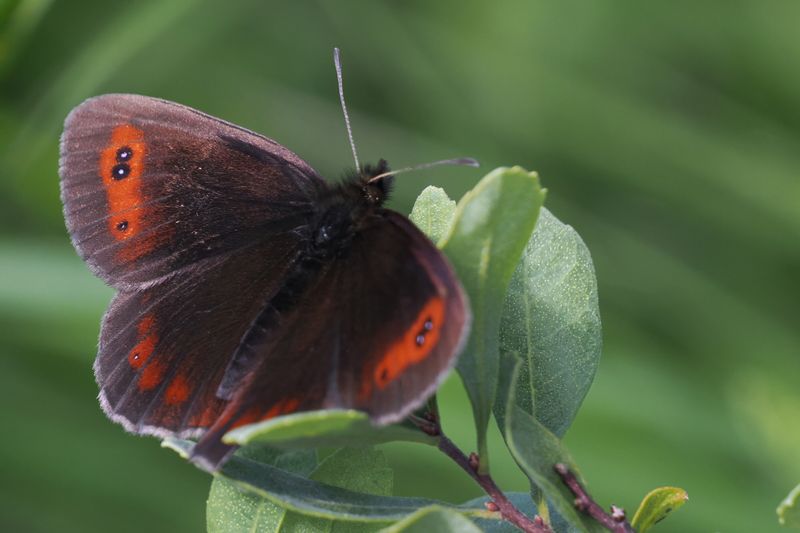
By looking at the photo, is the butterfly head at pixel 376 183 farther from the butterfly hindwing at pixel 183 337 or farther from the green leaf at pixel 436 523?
the green leaf at pixel 436 523

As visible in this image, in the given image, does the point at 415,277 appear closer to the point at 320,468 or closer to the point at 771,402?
the point at 320,468

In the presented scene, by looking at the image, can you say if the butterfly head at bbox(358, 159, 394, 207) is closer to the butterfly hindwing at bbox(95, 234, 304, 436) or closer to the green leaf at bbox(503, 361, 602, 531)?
the butterfly hindwing at bbox(95, 234, 304, 436)

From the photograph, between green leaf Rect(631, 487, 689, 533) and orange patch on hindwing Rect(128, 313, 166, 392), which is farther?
orange patch on hindwing Rect(128, 313, 166, 392)

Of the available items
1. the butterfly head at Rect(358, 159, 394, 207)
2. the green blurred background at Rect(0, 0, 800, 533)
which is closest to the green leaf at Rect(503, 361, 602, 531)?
the butterfly head at Rect(358, 159, 394, 207)

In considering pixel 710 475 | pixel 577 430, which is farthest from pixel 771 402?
pixel 577 430

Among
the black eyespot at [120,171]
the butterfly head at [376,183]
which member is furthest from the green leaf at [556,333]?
the black eyespot at [120,171]

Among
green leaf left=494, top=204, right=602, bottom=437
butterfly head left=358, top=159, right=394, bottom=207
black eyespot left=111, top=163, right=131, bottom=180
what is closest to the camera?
green leaf left=494, top=204, right=602, bottom=437

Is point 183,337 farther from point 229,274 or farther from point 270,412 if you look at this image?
point 270,412
